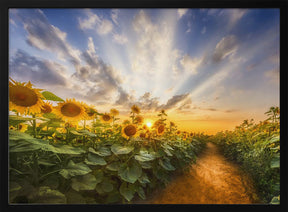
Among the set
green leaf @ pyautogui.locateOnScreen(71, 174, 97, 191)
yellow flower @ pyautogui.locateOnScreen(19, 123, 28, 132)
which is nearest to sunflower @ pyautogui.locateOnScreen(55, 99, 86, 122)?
yellow flower @ pyautogui.locateOnScreen(19, 123, 28, 132)

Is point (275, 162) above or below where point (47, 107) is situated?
below

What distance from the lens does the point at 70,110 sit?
79 centimetres

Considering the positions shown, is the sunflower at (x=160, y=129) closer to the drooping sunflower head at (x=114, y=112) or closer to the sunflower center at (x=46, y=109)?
the drooping sunflower head at (x=114, y=112)

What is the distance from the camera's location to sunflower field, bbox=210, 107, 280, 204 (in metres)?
0.82

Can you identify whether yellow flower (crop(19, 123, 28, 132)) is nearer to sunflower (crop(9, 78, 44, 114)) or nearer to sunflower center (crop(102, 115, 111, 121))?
sunflower (crop(9, 78, 44, 114))

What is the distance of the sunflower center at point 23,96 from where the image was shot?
0.71 metres

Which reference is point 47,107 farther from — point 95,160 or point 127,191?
point 127,191

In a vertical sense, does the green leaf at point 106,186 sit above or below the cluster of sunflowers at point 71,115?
below

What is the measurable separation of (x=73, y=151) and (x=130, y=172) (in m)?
0.35

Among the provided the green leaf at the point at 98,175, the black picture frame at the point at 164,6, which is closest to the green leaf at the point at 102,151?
the green leaf at the point at 98,175

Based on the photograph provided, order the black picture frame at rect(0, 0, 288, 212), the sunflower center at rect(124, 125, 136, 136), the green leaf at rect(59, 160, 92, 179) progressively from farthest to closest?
1. the sunflower center at rect(124, 125, 136, 136)
2. the black picture frame at rect(0, 0, 288, 212)
3. the green leaf at rect(59, 160, 92, 179)

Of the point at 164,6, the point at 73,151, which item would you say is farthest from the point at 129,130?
the point at 164,6
